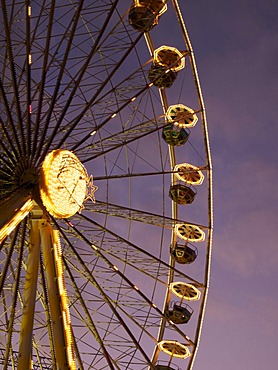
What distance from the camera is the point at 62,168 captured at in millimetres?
16172

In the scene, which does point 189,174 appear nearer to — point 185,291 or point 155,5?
point 185,291

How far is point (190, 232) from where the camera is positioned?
21.9 m

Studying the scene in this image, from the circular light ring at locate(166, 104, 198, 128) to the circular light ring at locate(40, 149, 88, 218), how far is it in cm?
610

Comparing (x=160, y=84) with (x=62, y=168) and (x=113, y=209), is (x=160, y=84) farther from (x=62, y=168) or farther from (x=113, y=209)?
(x=62, y=168)

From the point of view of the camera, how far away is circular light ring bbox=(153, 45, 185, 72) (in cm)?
2151

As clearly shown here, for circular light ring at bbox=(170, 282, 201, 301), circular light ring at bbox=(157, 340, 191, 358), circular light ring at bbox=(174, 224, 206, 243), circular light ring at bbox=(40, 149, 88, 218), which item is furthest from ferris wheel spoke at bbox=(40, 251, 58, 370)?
circular light ring at bbox=(174, 224, 206, 243)

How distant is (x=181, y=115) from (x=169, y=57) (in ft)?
6.60

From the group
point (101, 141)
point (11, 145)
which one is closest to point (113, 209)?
point (101, 141)

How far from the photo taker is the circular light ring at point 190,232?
21.7m

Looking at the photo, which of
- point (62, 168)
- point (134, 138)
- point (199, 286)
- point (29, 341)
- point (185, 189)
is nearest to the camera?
point (29, 341)

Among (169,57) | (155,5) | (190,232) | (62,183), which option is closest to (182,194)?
(190,232)

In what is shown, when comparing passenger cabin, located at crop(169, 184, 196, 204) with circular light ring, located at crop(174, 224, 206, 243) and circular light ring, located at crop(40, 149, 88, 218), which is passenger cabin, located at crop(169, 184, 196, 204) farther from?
circular light ring, located at crop(40, 149, 88, 218)

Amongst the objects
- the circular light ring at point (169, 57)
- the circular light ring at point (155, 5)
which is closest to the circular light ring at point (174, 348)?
the circular light ring at point (169, 57)

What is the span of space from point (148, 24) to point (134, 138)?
3754mm
